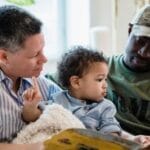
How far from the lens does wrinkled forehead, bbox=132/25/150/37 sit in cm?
176

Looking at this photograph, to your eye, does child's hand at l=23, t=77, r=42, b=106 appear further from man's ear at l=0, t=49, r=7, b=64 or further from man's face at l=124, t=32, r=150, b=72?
man's face at l=124, t=32, r=150, b=72

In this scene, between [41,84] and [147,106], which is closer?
[41,84]

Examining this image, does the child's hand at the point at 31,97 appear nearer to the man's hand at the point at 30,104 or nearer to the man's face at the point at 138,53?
the man's hand at the point at 30,104

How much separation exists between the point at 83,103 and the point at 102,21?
2.53 feet

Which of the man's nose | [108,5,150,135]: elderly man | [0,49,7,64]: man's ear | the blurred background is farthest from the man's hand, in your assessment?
the blurred background

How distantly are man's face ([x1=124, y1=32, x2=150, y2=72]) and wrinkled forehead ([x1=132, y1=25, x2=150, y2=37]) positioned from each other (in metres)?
0.02

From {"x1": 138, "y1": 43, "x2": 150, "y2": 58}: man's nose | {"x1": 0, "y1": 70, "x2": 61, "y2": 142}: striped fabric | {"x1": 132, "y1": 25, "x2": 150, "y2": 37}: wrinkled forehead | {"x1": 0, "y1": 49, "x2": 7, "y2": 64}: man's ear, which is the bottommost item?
{"x1": 0, "y1": 70, "x2": 61, "y2": 142}: striped fabric

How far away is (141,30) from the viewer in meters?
1.77

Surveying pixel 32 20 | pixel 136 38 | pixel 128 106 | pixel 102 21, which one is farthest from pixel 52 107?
pixel 102 21

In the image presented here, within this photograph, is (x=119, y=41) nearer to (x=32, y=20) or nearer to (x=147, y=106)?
(x=147, y=106)

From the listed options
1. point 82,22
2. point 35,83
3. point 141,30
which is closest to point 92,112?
point 35,83

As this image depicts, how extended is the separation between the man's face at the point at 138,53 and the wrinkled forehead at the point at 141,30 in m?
0.02

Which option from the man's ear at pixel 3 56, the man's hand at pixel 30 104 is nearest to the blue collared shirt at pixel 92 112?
the man's hand at pixel 30 104

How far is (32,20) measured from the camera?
1.33m
